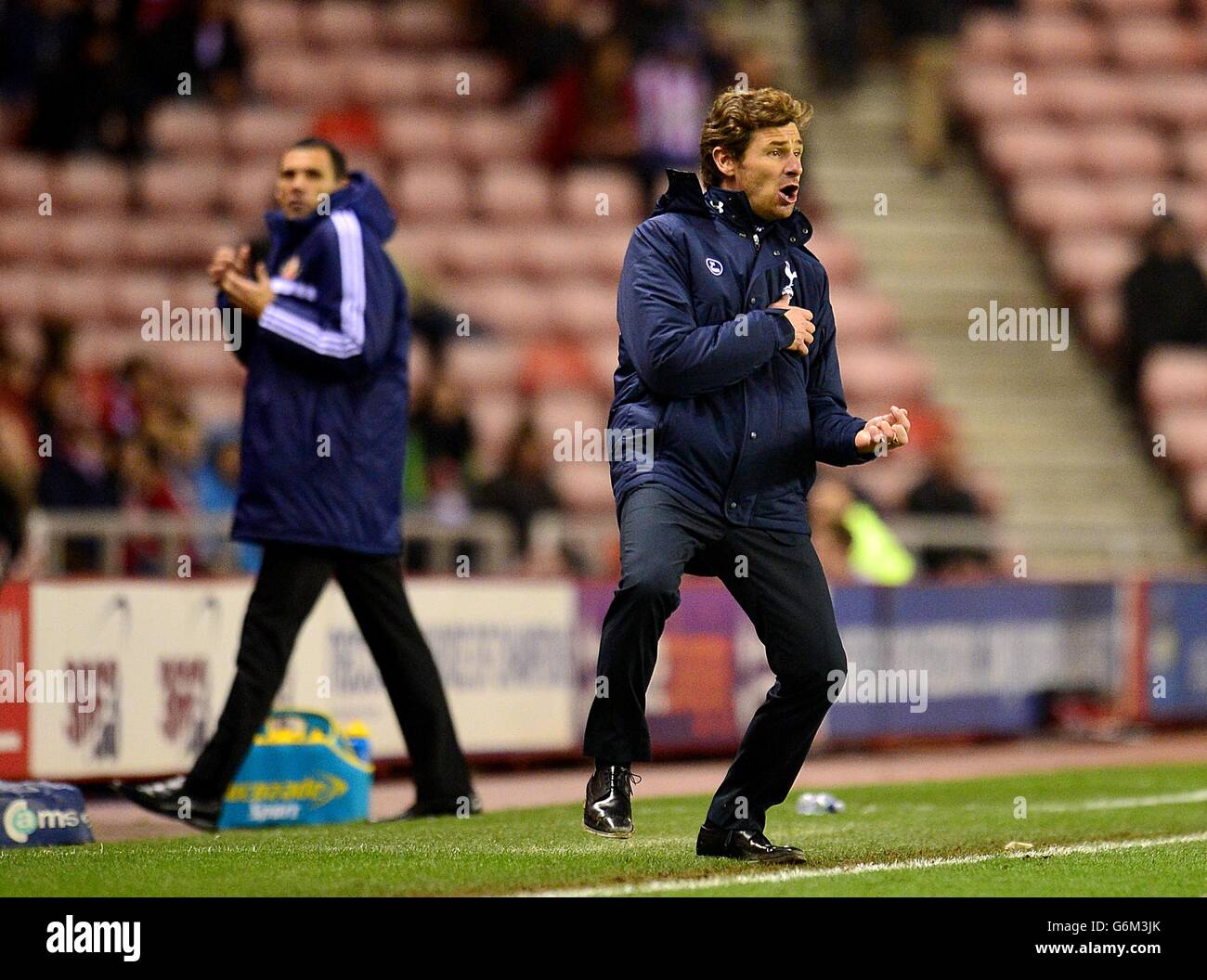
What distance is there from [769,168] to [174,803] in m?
3.23

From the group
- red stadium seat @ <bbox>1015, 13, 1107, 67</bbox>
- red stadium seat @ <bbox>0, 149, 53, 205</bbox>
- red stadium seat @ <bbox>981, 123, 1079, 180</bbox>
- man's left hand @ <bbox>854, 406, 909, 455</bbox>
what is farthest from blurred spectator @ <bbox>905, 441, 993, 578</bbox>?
man's left hand @ <bbox>854, 406, 909, 455</bbox>

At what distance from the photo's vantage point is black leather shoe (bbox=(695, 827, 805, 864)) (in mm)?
6812

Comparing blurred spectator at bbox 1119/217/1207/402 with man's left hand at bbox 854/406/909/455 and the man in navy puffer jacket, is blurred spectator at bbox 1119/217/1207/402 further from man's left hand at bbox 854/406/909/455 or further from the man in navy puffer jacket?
man's left hand at bbox 854/406/909/455

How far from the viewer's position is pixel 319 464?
841 centimetres

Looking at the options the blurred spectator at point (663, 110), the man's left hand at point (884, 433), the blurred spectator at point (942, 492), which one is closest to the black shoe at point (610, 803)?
the man's left hand at point (884, 433)

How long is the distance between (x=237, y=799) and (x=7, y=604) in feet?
7.31

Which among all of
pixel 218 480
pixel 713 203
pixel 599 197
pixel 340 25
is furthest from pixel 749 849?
pixel 340 25

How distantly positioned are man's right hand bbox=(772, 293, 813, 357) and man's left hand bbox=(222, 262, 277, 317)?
2.44 metres

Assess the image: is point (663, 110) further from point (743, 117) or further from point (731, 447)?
point (731, 447)

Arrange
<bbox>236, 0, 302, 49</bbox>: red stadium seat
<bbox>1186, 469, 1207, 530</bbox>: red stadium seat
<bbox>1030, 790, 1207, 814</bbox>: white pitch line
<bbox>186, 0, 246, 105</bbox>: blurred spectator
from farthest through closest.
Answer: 1. <bbox>236, 0, 302, 49</bbox>: red stadium seat
2. <bbox>1186, 469, 1207, 530</bbox>: red stadium seat
3. <bbox>186, 0, 246, 105</bbox>: blurred spectator
4. <bbox>1030, 790, 1207, 814</bbox>: white pitch line

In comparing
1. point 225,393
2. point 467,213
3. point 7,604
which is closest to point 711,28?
point 467,213

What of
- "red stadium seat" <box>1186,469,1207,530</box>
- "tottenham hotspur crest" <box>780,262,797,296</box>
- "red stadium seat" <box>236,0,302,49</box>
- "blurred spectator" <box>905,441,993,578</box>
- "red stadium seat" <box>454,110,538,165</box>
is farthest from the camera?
"red stadium seat" <box>236,0,302,49</box>

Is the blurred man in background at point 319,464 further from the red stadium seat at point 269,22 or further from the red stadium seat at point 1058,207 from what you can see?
the red stadium seat at point 1058,207

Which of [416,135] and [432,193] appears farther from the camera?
[416,135]
